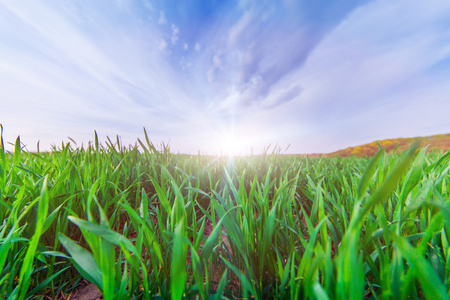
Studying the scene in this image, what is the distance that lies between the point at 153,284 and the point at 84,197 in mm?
547

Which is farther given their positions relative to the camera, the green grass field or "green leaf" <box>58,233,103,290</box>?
"green leaf" <box>58,233,103,290</box>

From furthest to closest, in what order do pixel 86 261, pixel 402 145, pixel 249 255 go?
pixel 402 145 < pixel 249 255 < pixel 86 261

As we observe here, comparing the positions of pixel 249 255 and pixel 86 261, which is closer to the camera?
pixel 86 261

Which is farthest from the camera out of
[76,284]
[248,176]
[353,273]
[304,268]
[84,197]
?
[248,176]

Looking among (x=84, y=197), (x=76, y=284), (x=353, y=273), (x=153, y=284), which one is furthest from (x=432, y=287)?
(x=84, y=197)

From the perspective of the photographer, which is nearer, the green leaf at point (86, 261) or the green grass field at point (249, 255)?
the green grass field at point (249, 255)

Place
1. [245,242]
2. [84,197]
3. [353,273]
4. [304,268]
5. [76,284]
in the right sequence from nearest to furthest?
1. [353,273]
2. [304,268]
3. [245,242]
4. [76,284]
5. [84,197]

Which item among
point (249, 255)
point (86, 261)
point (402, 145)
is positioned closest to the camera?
point (86, 261)

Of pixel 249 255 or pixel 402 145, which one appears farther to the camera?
pixel 402 145

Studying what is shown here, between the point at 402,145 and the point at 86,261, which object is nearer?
the point at 86,261

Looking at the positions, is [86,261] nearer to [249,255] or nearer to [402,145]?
[249,255]

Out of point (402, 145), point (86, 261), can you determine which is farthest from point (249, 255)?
point (402, 145)

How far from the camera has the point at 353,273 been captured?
345mm

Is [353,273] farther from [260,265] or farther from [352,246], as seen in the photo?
[260,265]
